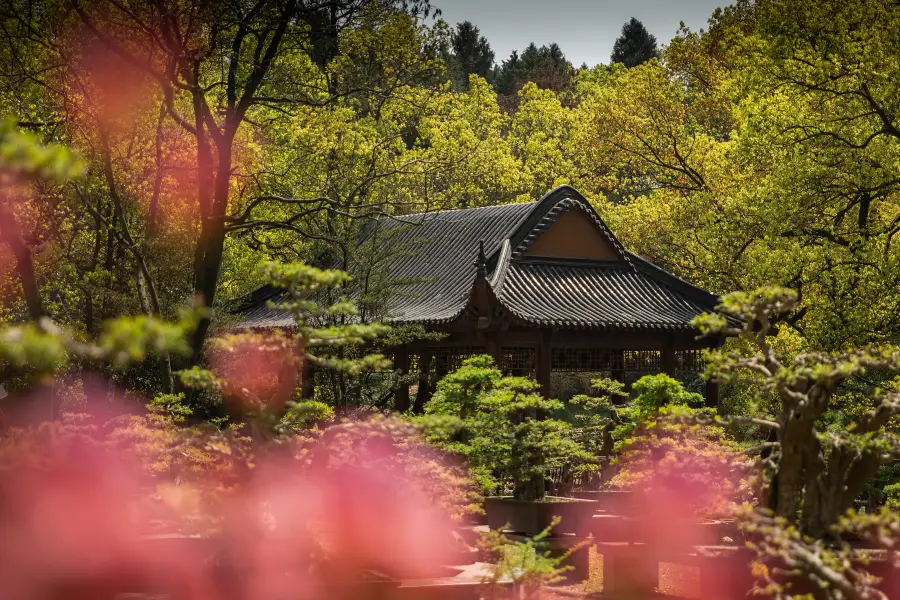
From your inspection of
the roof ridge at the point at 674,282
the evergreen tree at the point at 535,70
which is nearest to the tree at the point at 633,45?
the evergreen tree at the point at 535,70

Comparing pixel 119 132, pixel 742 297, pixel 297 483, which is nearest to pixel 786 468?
pixel 742 297

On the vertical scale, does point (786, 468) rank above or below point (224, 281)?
below

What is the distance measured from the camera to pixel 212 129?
45.5 feet

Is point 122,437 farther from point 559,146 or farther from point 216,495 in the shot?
point 559,146

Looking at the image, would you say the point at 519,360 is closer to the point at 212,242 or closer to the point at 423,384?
the point at 423,384

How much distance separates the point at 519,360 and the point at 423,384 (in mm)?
2220

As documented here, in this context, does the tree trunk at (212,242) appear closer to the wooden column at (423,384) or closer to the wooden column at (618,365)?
the wooden column at (423,384)

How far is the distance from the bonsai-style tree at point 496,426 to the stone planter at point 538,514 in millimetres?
341

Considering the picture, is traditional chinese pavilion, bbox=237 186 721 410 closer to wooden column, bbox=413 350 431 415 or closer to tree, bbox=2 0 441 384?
wooden column, bbox=413 350 431 415

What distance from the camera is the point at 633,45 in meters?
63.2

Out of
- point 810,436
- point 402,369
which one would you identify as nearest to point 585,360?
point 402,369

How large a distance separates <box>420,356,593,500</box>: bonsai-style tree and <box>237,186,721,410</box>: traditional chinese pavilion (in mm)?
4203

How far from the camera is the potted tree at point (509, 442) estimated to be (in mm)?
11711

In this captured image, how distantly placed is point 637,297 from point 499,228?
2.72 metres
